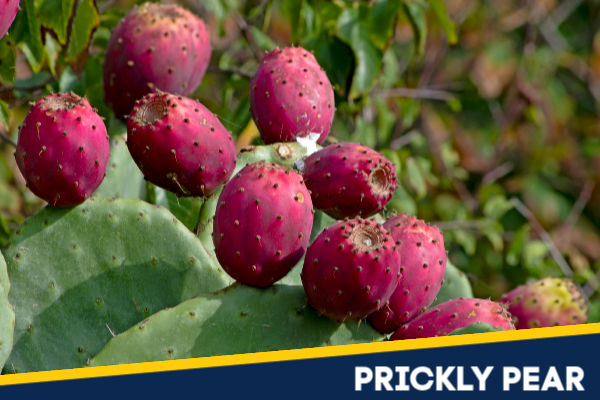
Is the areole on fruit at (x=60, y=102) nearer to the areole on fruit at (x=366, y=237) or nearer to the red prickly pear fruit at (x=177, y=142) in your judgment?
the red prickly pear fruit at (x=177, y=142)

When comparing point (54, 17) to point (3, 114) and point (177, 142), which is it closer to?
point (3, 114)

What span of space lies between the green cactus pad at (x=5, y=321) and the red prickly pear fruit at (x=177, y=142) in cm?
28

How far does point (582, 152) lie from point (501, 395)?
11.7ft

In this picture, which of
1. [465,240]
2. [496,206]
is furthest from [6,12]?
[496,206]

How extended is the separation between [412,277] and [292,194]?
0.78 ft

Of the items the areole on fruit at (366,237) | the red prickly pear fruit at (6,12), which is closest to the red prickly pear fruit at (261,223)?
the areole on fruit at (366,237)

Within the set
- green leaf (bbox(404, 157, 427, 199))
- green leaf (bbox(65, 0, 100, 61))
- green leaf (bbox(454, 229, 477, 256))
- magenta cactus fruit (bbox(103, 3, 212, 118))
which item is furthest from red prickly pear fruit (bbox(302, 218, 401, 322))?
green leaf (bbox(454, 229, 477, 256))

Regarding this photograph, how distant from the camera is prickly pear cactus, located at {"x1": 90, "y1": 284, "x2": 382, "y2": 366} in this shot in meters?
1.25

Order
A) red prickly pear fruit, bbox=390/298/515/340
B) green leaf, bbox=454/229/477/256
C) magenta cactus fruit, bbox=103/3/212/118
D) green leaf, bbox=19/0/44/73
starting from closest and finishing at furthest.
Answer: red prickly pear fruit, bbox=390/298/515/340 < magenta cactus fruit, bbox=103/3/212/118 < green leaf, bbox=19/0/44/73 < green leaf, bbox=454/229/477/256

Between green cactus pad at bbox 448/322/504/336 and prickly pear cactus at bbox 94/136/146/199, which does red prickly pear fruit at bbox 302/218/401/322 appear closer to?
green cactus pad at bbox 448/322/504/336

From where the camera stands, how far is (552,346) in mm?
1267

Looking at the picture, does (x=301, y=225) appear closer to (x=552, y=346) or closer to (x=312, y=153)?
(x=312, y=153)

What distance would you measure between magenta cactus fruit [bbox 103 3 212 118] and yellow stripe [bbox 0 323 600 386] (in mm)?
660

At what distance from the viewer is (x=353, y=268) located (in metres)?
1.23
